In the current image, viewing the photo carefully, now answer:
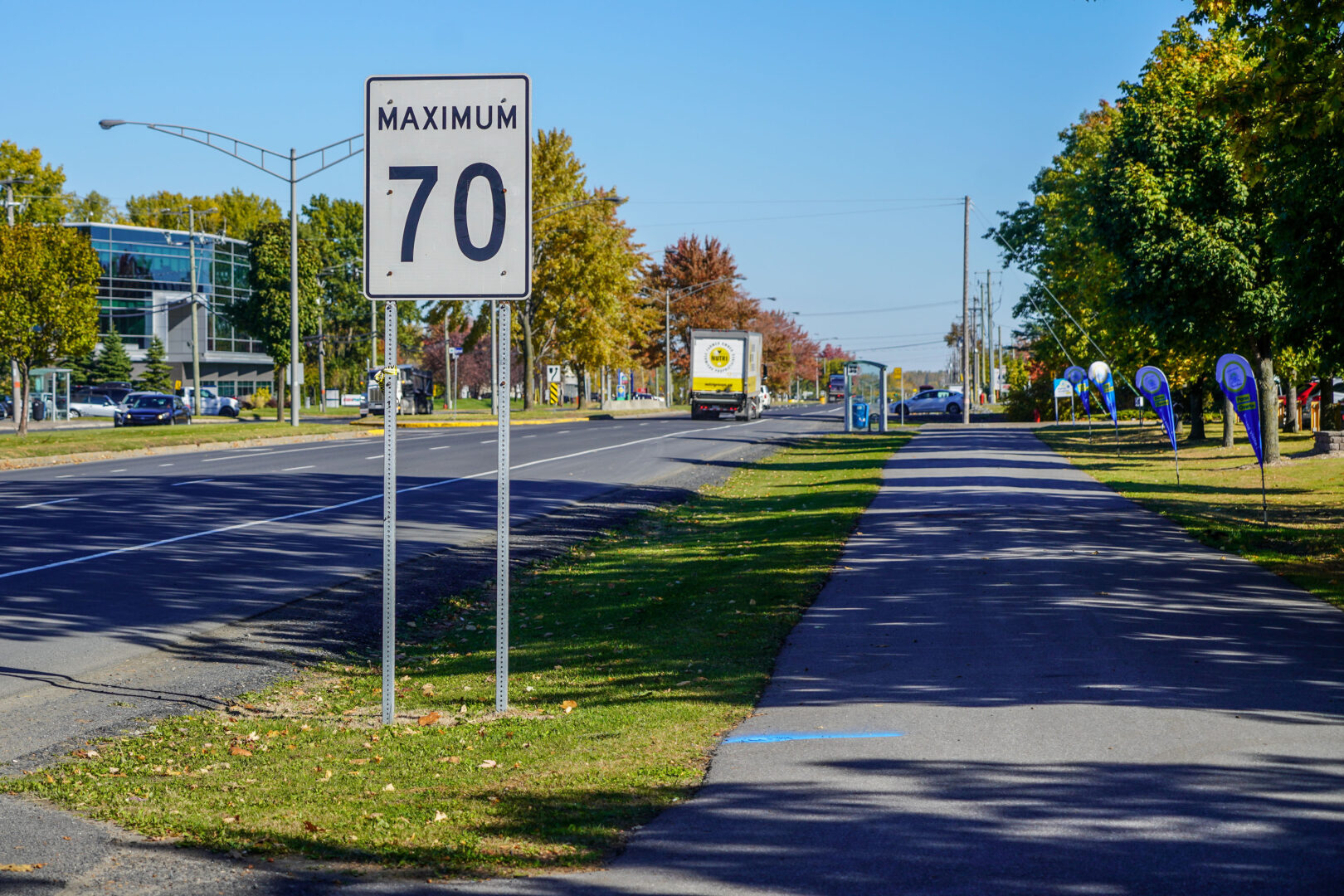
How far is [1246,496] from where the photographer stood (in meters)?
19.6

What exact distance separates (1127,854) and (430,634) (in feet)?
22.0

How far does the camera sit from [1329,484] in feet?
67.7

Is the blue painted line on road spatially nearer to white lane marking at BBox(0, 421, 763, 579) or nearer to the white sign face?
the white sign face

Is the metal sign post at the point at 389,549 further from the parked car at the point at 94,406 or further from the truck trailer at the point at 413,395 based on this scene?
the truck trailer at the point at 413,395

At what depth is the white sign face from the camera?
268 inches

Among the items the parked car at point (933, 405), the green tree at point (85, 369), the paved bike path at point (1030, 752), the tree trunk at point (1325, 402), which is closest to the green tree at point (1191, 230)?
the tree trunk at point (1325, 402)

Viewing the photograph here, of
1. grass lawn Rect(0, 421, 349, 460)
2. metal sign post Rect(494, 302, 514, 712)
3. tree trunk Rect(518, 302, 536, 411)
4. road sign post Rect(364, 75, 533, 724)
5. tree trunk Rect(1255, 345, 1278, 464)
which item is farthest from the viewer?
tree trunk Rect(518, 302, 536, 411)

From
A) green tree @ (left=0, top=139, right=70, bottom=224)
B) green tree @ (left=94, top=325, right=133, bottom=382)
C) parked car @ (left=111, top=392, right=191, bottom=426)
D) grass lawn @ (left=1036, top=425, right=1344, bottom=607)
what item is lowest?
grass lawn @ (left=1036, top=425, right=1344, bottom=607)

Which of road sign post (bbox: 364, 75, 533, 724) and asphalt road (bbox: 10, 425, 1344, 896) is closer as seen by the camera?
asphalt road (bbox: 10, 425, 1344, 896)

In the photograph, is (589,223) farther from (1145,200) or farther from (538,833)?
(538,833)

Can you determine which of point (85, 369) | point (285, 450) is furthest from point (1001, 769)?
point (85, 369)

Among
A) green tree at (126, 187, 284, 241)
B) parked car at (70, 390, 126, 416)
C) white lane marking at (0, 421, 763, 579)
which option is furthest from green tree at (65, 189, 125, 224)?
white lane marking at (0, 421, 763, 579)

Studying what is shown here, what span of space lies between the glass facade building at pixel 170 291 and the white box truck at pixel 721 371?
1446 inches

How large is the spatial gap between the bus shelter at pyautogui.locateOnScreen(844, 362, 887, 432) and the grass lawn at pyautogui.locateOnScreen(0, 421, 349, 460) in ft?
62.9
